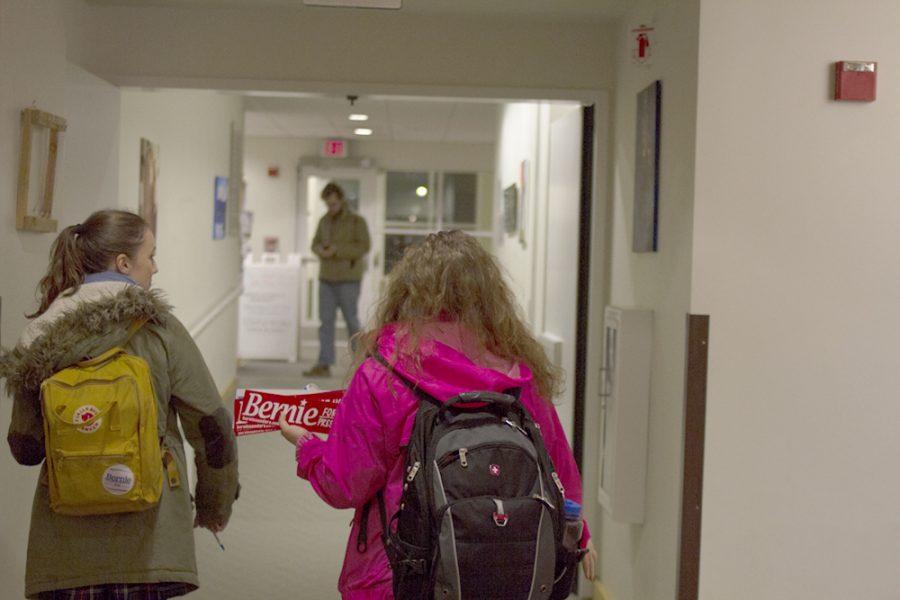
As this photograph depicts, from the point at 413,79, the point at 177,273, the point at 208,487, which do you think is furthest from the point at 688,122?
the point at 177,273

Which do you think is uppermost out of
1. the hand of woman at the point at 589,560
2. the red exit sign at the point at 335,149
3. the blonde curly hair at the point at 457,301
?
the red exit sign at the point at 335,149

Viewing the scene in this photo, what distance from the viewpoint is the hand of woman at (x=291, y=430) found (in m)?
2.08

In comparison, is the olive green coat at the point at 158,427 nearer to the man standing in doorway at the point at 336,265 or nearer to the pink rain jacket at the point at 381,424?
the pink rain jacket at the point at 381,424

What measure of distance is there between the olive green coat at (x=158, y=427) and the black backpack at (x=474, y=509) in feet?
1.69

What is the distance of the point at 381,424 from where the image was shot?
72.2 inches

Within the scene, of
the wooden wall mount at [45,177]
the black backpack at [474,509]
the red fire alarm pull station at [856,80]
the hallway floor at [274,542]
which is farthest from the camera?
the hallway floor at [274,542]

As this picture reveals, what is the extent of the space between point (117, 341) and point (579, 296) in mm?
2478

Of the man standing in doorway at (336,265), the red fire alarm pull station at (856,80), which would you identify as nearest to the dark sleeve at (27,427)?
the red fire alarm pull station at (856,80)

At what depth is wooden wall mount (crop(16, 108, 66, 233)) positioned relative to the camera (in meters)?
3.06

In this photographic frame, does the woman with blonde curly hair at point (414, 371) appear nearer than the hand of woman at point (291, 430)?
Yes

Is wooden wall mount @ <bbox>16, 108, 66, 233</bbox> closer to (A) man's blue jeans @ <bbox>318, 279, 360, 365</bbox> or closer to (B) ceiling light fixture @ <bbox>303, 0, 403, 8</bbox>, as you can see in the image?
(B) ceiling light fixture @ <bbox>303, 0, 403, 8</bbox>

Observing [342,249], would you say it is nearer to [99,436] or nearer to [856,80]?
[856,80]

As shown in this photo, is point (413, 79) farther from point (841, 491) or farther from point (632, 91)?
point (841, 491)

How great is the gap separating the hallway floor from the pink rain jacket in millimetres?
2213
